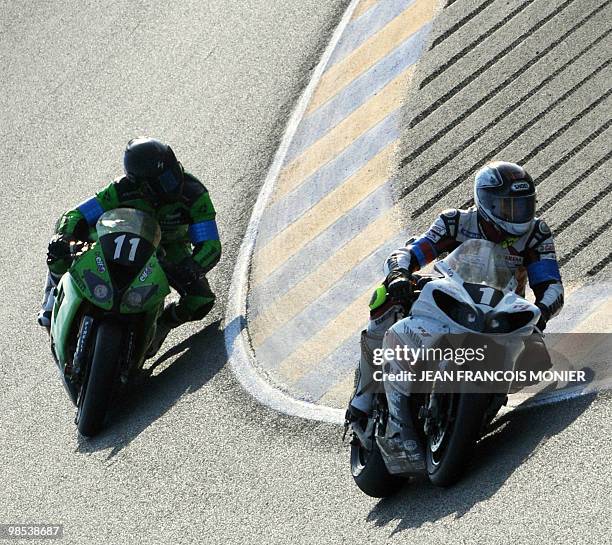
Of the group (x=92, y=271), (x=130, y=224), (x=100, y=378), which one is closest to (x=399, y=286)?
(x=100, y=378)

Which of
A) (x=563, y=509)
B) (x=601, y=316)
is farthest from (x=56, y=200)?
(x=563, y=509)

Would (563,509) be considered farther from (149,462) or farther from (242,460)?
(149,462)

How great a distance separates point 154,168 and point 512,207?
12.3ft

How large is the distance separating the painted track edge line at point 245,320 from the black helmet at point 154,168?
134 centimetres

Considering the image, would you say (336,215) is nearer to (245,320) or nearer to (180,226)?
(245,320)

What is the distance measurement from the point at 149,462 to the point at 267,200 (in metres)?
4.31

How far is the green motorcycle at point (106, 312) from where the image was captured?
9.90 meters

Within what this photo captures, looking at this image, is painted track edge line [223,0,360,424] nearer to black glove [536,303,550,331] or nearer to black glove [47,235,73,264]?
black glove [47,235,73,264]

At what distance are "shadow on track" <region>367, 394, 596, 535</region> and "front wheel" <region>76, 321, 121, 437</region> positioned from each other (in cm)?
286

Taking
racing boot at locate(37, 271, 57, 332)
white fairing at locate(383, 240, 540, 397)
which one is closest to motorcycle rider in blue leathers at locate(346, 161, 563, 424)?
white fairing at locate(383, 240, 540, 397)

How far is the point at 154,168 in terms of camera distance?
10.6 meters

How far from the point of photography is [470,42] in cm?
1369

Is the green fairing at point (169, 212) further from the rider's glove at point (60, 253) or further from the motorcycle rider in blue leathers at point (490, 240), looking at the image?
the motorcycle rider in blue leathers at point (490, 240)

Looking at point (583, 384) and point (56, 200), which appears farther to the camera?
point (56, 200)
